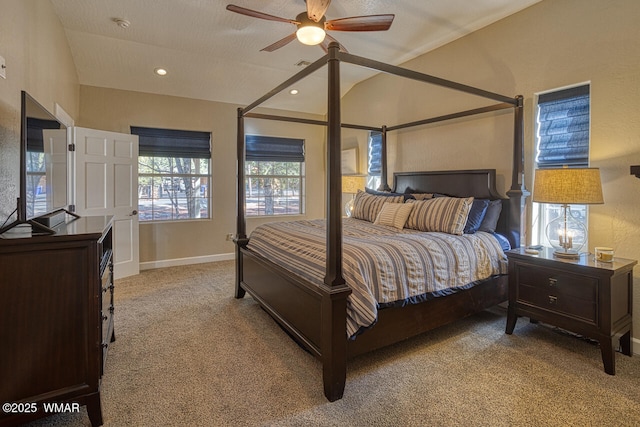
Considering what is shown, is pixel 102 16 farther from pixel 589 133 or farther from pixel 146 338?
pixel 589 133

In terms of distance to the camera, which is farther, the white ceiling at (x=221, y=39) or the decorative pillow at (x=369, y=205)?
the decorative pillow at (x=369, y=205)

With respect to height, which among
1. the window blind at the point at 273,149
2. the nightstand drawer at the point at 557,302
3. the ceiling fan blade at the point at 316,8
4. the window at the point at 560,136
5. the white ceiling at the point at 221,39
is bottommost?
the nightstand drawer at the point at 557,302

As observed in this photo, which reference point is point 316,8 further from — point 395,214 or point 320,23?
point 395,214

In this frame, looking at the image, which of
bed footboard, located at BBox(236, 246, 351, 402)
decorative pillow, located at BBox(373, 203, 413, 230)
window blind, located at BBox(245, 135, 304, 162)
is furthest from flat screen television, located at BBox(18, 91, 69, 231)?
window blind, located at BBox(245, 135, 304, 162)

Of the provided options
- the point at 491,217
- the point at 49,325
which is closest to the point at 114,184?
the point at 49,325

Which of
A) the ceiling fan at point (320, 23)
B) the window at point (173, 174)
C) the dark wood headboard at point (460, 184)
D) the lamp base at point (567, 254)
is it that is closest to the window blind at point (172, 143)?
the window at point (173, 174)

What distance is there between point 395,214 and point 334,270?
1680 millimetres

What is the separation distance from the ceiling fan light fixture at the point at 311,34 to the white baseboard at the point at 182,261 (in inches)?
148

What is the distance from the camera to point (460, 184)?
3.70 meters

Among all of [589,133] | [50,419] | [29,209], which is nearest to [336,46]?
[29,209]

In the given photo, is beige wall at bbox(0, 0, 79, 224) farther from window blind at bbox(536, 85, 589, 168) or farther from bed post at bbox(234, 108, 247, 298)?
window blind at bbox(536, 85, 589, 168)

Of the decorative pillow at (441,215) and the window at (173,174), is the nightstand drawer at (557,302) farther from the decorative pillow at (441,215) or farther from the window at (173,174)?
the window at (173,174)

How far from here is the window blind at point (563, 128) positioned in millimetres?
2818

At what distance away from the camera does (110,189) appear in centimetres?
437
